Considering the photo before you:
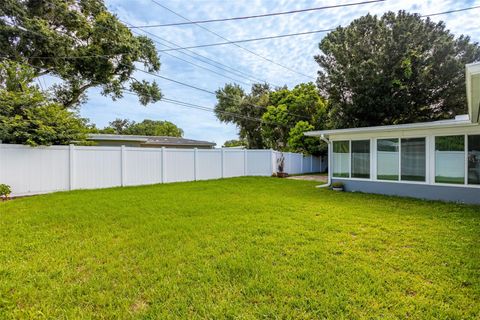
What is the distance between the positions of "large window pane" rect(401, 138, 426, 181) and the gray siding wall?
306mm

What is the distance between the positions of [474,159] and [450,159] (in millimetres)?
538

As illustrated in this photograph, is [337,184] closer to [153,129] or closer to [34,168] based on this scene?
[34,168]

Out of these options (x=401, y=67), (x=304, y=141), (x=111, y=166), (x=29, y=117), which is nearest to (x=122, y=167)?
(x=111, y=166)

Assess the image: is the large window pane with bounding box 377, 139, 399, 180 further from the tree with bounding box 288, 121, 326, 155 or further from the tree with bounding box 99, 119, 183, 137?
the tree with bounding box 99, 119, 183, 137

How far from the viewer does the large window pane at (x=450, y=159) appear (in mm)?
7508

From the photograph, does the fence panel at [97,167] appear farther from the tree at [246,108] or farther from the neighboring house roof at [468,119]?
the tree at [246,108]

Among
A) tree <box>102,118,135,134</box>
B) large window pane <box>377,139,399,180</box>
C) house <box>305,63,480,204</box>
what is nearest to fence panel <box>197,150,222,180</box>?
house <box>305,63,480,204</box>

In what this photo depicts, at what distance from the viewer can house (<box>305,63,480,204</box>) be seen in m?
7.39

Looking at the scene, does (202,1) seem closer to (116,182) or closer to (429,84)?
(116,182)

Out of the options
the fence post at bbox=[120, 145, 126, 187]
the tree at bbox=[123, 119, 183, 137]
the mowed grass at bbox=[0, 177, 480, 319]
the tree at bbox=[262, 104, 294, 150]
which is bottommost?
the mowed grass at bbox=[0, 177, 480, 319]

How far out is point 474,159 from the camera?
7.33 metres

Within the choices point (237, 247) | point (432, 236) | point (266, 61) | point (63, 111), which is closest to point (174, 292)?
point (237, 247)

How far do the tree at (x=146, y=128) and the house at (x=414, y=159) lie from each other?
33854 millimetres

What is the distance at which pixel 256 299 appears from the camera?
255 centimetres
